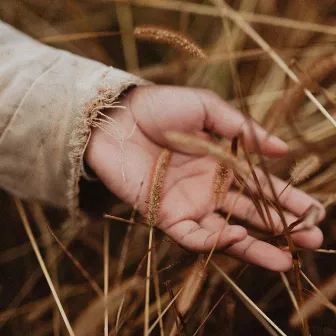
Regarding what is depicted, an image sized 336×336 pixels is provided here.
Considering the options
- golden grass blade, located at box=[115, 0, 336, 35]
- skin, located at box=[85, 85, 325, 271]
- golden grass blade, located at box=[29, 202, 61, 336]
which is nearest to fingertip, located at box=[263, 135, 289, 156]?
skin, located at box=[85, 85, 325, 271]

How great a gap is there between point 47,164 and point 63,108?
0.18 m

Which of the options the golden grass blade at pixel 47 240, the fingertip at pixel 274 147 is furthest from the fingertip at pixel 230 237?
the golden grass blade at pixel 47 240

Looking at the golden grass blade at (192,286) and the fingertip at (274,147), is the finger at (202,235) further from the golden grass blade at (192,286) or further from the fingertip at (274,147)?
the fingertip at (274,147)

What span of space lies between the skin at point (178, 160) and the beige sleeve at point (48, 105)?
75 millimetres

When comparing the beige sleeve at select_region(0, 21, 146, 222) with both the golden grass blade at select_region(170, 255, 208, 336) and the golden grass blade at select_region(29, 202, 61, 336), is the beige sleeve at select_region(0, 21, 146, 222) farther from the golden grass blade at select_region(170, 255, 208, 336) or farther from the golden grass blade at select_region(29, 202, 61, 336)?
the golden grass blade at select_region(170, 255, 208, 336)

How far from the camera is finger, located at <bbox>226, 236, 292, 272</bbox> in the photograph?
0.90 m

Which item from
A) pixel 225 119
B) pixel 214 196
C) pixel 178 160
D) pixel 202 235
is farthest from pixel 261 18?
pixel 202 235

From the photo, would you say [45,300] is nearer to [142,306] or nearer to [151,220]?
[142,306]

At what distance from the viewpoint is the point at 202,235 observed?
897 mm

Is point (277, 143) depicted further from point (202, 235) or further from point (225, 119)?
point (202, 235)

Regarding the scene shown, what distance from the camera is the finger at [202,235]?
2.66 feet

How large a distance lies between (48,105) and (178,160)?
1.39 ft

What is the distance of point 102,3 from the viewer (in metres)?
1.63

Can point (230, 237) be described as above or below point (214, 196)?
below
